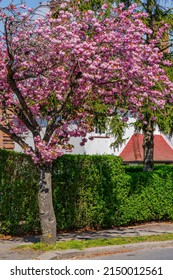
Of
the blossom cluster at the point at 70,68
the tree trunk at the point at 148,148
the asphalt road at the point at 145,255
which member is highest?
the blossom cluster at the point at 70,68

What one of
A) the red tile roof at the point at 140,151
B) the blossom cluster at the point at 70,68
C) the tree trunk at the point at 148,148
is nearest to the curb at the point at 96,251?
the blossom cluster at the point at 70,68

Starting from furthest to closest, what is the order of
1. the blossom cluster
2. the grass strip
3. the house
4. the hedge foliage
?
1. the house
2. the hedge foliage
3. the grass strip
4. the blossom cluster

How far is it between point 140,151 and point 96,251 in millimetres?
27846

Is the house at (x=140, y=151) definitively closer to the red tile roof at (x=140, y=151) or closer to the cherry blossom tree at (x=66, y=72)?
the red tile roof at (x=140, y=151)

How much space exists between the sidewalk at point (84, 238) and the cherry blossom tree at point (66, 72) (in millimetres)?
911

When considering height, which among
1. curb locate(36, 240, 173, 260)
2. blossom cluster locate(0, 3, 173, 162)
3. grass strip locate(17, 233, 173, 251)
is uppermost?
blossom cluster locate(0, 3, 173, 162)

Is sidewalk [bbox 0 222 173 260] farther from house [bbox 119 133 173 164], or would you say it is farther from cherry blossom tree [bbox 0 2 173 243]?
house [bbox 119 133 173 164]

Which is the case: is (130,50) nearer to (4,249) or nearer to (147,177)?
(4,249)

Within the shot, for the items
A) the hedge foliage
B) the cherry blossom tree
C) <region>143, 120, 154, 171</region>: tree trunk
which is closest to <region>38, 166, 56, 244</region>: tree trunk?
the cherry blossom tree

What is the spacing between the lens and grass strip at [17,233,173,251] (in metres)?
13.7

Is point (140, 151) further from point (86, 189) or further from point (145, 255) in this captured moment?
point (145, 255)

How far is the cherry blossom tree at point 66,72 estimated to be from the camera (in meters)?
12.9

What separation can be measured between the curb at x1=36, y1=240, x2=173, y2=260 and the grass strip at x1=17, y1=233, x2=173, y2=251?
26 centimetres

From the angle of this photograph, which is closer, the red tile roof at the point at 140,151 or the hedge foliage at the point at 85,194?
the hedge foliage at the point at 85,194
